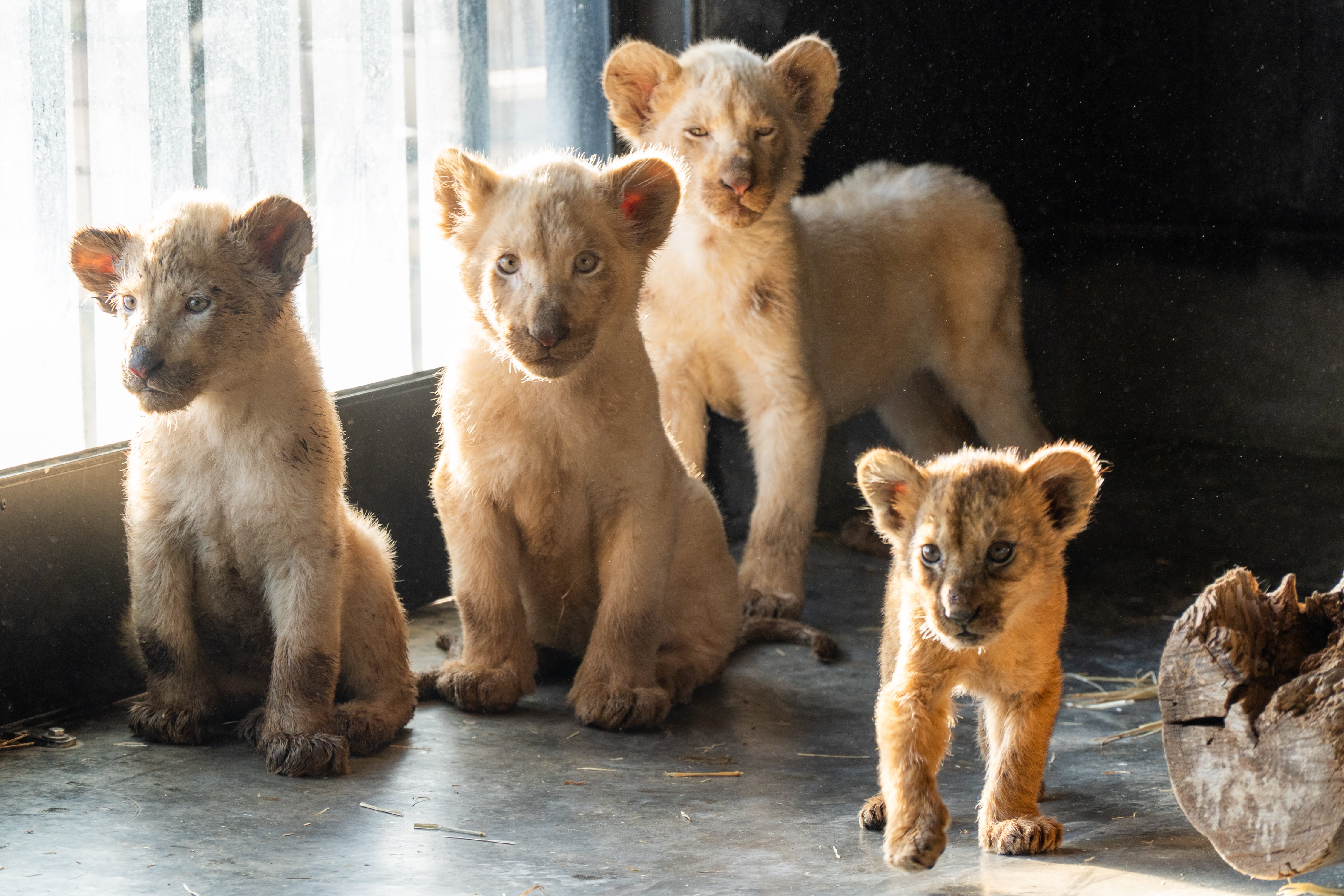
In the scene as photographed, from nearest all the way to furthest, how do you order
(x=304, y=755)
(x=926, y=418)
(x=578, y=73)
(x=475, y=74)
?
(x=304, y=755)
(x=475, y=74)
(x=578, y=73)
(x=926, y=418)

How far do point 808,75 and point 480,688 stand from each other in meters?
2.85

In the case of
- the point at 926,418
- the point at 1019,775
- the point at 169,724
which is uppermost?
the point at 926,418

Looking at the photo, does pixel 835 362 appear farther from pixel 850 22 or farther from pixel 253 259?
pixel 253 259

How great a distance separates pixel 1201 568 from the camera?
6496 mm

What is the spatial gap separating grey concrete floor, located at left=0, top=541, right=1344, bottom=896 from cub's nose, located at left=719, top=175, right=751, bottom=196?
190 centimetres

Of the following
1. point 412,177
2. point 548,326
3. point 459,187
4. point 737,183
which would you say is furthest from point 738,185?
point 548,326

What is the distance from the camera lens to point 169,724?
3.99 metres

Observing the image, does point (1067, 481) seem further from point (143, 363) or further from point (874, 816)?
point (143, 363)

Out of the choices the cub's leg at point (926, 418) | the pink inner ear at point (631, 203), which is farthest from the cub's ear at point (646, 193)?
the cub's leg at point (926, 418)

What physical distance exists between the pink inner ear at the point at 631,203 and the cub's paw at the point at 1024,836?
2.14 meters

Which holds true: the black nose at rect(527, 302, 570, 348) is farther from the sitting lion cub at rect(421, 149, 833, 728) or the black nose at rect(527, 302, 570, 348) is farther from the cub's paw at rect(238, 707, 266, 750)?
the cub's paw at rect(238, 707, 266, 750)

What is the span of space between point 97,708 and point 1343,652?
353cm

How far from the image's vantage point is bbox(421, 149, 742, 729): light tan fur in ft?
13.8

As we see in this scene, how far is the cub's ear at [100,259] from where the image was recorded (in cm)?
382
